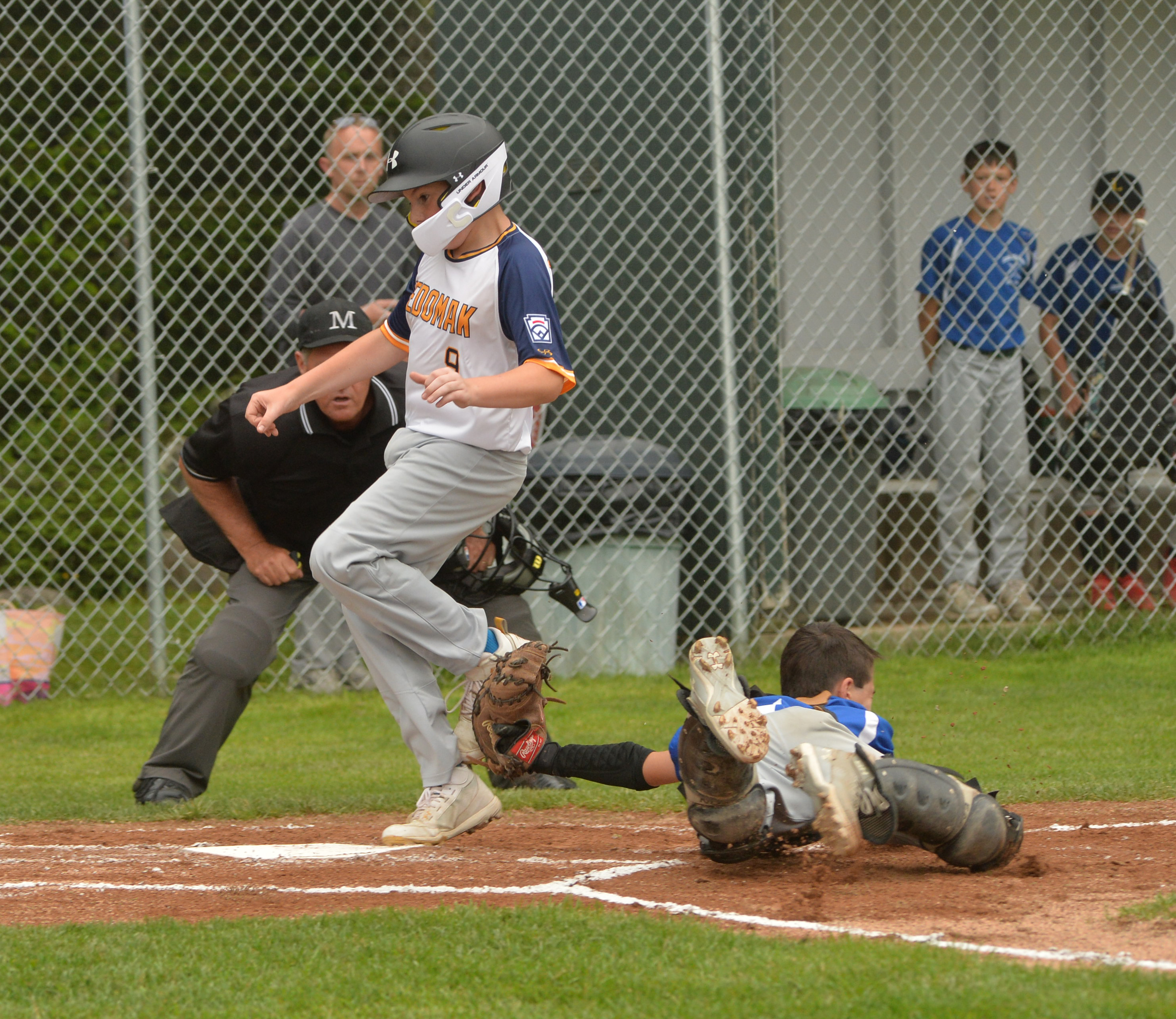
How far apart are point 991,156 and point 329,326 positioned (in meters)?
3.99

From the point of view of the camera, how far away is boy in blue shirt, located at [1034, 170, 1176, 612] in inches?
308

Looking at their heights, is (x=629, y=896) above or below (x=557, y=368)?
below

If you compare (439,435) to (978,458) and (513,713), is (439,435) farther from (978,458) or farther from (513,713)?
(978,458)

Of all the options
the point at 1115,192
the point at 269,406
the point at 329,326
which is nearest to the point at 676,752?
the point at 269,406

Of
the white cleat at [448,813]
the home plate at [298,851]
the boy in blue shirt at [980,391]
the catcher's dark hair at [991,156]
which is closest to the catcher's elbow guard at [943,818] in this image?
the white cleat at [448,813]

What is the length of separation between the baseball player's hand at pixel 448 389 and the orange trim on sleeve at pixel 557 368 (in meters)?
0.24

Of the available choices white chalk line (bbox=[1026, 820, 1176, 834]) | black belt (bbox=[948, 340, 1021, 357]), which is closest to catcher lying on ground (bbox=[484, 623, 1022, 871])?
white chalk line (bbox=[1026, 820, 1176, 834])

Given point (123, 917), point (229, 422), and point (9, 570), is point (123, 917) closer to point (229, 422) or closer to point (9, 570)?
point (229, 422)

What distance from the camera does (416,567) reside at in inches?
165

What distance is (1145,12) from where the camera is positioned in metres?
9.38

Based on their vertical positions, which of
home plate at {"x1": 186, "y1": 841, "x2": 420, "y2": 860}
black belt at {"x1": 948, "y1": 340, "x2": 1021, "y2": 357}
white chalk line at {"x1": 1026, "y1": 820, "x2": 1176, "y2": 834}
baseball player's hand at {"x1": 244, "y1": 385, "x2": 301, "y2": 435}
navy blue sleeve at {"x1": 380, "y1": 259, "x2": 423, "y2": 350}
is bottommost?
home plate at {"x1": 186, "y1": 841, "x2": 420, "y2": 860}

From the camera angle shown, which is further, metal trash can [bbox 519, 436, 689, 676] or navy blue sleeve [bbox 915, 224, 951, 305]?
navy blue sleeve [bbox 915, 224, 951, 305]

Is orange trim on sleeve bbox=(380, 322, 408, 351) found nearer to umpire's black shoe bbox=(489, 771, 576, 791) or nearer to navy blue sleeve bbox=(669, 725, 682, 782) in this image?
navy blue sleeve bbox=(669, 725, 682, 782)

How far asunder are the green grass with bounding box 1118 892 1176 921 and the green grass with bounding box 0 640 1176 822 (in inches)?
61.9
